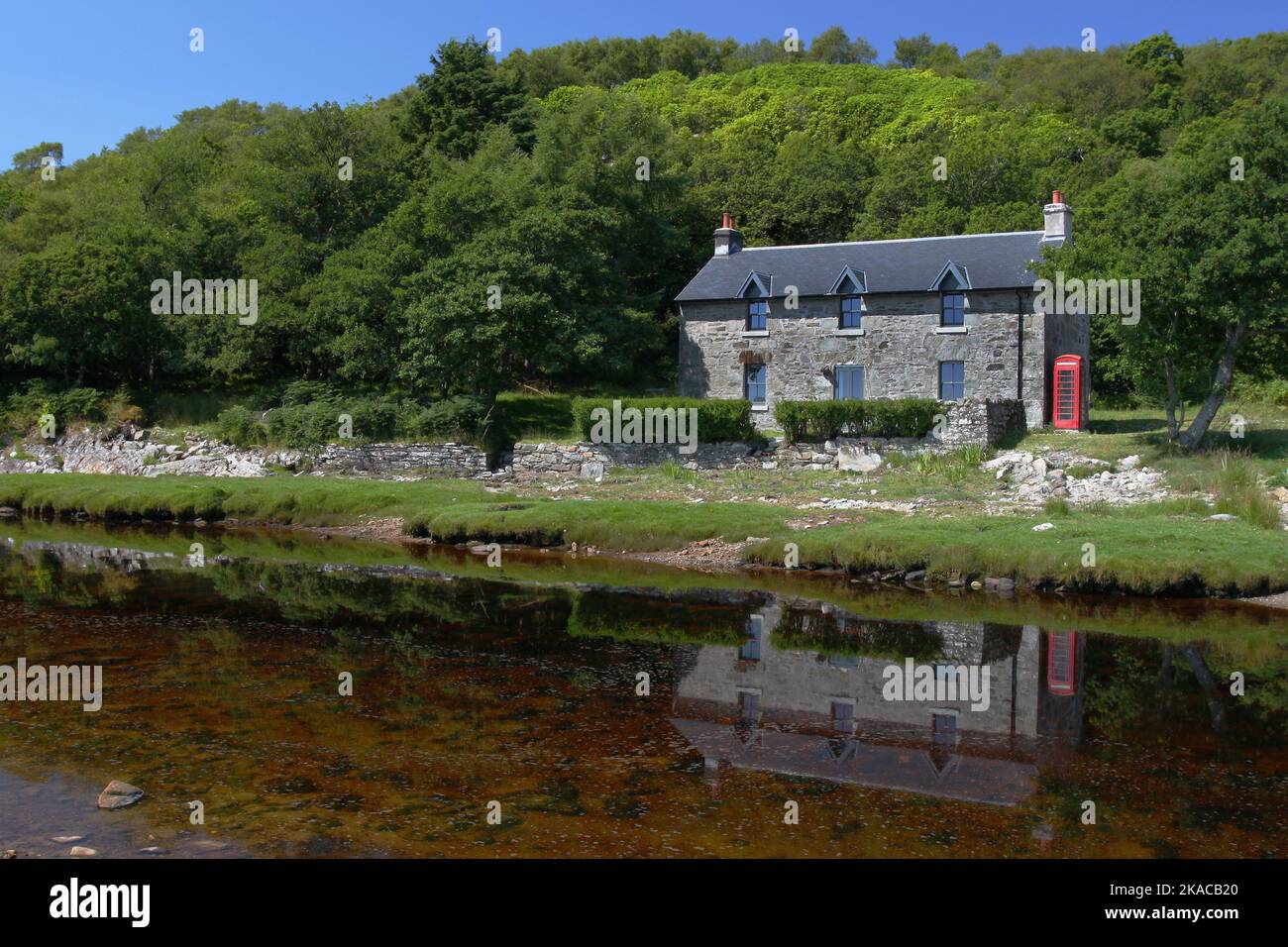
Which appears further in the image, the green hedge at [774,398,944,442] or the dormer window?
the dormer window

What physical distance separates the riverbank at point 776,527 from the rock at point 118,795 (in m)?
15.9

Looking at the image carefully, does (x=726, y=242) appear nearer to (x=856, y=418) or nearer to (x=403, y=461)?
(x=856, y=418)

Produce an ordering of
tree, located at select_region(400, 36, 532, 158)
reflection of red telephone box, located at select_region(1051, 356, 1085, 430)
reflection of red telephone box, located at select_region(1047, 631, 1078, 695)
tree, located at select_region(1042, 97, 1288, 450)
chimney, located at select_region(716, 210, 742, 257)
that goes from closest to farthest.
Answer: reflection of red telephone box, located at select_region(1047, 631, 1078, 695) < tree, located at select_region(1042, 97, 1288, 450) < reflection of red telephone box, located at select_region(1051, 356, 1085, 430) < chimney, located at select_region(716, 210, 742, 257) < tree, located at select_region(400, 36, 532, 158)

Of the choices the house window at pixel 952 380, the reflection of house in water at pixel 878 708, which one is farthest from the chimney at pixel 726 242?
the reflection of house in water at pixel 878 708

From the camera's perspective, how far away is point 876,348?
40.4 m

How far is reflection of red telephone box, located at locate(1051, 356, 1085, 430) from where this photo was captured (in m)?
36.6

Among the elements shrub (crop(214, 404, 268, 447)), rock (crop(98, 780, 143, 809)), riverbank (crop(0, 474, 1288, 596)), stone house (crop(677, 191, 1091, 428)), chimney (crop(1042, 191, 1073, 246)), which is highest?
chimney (crop(1042, 191, 1073, 246))

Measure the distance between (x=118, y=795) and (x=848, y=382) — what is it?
3403 centimetres

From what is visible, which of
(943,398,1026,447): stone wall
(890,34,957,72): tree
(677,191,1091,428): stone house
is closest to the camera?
(943,398,1026,447): stone wall

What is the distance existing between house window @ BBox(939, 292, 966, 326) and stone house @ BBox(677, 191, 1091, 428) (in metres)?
0.05

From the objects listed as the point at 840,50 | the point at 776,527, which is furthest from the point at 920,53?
the point at 776,527

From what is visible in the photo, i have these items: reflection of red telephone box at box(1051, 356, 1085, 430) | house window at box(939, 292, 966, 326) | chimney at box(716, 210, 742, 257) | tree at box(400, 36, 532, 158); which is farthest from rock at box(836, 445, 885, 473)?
tree at box(400, 36, 532, 158)

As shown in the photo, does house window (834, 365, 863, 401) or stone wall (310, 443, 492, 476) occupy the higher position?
house window (834, 365, 863, 401)

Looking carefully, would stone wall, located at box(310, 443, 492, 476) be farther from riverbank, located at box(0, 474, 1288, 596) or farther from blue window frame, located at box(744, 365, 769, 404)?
blue window frame, located at box(744, 365, 769, 404)
